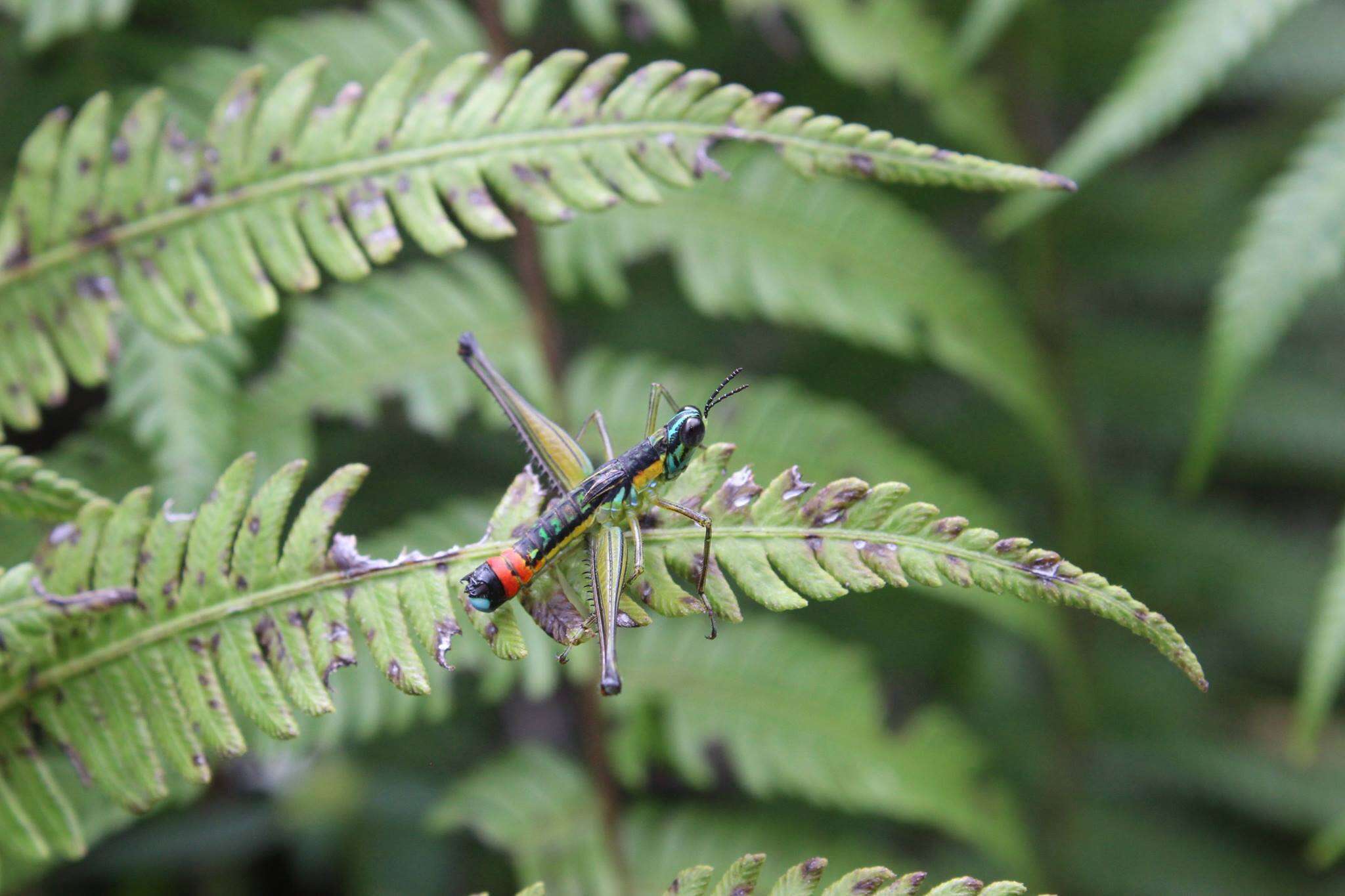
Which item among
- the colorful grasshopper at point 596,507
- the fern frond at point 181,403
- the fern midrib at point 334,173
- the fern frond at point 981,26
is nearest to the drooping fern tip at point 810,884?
the colorful grasshopper at point 596,507

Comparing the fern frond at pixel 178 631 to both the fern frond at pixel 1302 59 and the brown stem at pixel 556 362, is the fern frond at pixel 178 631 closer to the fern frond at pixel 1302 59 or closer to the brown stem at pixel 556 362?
the brown stem at pixel 556 362

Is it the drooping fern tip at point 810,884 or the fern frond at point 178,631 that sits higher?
the fern frond at point 178,631

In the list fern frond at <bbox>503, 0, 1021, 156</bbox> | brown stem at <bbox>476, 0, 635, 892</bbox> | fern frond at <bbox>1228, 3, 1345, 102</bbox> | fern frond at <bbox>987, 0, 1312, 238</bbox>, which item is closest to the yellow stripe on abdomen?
brown stem at <bbox>476, 0, 635, 892</bbox>

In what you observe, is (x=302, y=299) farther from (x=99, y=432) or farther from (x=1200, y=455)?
(x=1200, y=455)

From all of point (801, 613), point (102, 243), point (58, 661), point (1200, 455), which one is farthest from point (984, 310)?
point (58, 661)

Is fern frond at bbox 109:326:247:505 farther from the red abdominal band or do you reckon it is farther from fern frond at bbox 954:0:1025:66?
fern frond at bbox 954:0:1025:66
